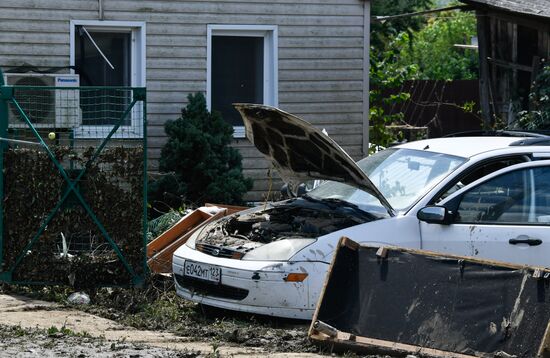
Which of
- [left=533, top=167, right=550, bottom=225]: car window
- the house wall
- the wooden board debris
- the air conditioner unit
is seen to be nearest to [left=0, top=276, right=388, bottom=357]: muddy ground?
the wooden board debris

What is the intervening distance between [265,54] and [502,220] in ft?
21.7

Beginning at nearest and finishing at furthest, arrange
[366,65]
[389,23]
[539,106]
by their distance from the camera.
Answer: [366,65], [539,106], [389,23]

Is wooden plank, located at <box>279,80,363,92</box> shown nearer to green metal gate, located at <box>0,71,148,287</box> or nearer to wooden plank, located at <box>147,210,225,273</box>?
wooden plank, located at <box>147,210,225,273</box>

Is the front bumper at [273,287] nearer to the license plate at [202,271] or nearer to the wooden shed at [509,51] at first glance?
the license plate at [202,271]

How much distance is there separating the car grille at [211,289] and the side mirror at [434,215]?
1.50 metres

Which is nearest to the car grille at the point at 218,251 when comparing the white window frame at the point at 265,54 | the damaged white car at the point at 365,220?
the damaged white car at the point at 365,220

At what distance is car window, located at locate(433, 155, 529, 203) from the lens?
8.49 metres

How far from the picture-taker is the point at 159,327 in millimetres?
8305

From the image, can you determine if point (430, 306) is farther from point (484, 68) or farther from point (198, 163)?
point (484, 68)

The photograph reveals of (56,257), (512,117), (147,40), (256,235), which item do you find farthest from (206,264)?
(512,117)

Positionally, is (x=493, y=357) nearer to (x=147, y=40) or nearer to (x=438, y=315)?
(x=438, y=315)

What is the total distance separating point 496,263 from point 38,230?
4257 millimetres

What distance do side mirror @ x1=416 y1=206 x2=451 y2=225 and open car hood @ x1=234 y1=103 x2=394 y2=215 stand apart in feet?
0.95

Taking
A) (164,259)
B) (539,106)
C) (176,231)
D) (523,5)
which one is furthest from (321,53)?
(164,259)
